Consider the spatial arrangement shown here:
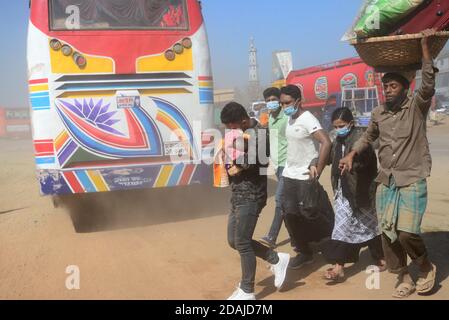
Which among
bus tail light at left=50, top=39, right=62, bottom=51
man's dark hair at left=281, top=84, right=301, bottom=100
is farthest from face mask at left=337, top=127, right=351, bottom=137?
bus tail light at left=50, top=39, right=62, bottom=51

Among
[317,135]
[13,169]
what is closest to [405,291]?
[317,135]

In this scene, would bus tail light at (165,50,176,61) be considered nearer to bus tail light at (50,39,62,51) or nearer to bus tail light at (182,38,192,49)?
bus tail light at (182,38,192,49)

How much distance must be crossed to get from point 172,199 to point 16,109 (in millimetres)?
40284

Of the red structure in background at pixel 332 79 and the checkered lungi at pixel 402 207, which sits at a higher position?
the red structure in background at pixel 332 79

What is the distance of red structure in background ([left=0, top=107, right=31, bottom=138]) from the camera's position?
145ft

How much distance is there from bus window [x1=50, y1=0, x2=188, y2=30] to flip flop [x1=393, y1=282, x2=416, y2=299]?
4.33m

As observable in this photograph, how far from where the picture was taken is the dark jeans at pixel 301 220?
4.87 meters

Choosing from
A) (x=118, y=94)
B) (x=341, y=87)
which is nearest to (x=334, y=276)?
(x=118, y=94)

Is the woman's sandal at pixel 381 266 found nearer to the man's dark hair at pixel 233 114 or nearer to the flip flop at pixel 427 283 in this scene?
the flip flop at pixel 427 283

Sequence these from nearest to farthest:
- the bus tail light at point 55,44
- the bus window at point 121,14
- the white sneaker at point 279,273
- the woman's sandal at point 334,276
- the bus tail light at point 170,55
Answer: the white sneaker at point 279,273, the woman's sandal at point 334,276, the bus tail light at point 55,44, the bus window at point 121,14, the bus tail light at point 170,55

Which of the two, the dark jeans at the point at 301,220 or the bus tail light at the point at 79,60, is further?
the bus tail light at the point at 79,60

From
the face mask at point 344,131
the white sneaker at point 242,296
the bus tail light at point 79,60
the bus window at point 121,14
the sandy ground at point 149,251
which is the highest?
the bus window at point 121,14

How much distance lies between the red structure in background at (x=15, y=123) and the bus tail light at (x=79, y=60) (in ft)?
134

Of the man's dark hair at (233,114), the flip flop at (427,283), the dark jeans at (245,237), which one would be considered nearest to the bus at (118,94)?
the man's dark hair at (233,114)
